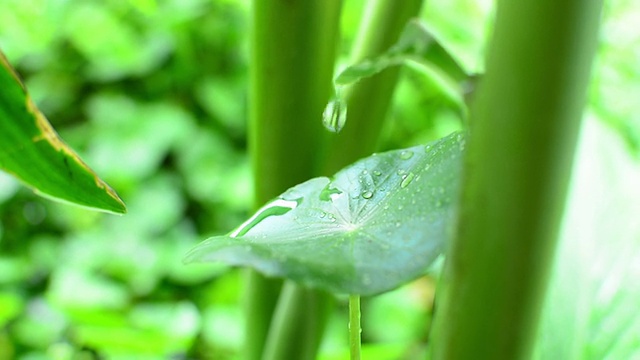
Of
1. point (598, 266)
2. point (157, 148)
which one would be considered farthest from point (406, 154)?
point (157, 148)

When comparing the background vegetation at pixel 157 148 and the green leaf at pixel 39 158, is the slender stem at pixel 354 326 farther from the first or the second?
the background vegetation at pixel 157 148

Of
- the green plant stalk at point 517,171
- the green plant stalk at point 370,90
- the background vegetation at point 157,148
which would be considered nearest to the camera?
the green plant stalk at point 517,171

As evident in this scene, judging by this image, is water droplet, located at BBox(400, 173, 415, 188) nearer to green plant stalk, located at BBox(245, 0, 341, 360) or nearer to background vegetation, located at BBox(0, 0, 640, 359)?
green plant stalk, located at BBox(245, 0, 341, 360)

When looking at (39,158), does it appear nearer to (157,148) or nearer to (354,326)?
(354,326)

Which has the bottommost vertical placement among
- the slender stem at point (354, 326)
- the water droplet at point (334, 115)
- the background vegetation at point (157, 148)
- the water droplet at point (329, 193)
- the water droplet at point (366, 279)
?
the background vegetation at point (157, 148)

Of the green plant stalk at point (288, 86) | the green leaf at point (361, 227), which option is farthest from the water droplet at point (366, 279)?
the green plant stalk at point (288, 86)

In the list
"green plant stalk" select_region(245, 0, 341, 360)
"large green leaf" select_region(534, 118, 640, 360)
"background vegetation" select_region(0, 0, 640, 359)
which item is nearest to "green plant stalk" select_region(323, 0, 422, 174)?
"green plant stalk" select_region(245, 0, 341, 360)

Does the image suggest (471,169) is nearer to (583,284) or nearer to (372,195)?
(372,195)

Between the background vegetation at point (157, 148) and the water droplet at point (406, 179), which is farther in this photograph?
the background vegetation at point (157, 148)
